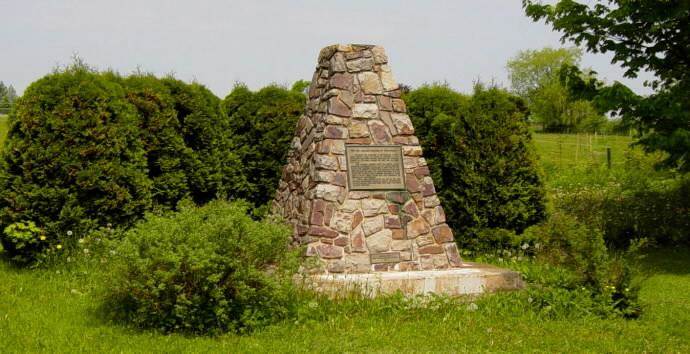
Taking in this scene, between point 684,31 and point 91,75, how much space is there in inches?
369

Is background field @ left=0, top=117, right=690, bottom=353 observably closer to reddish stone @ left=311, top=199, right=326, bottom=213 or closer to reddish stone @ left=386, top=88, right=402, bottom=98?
reddish stone @ left=311, top=199, right=326, bottom=213

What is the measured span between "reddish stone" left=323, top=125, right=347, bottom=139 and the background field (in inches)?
82.7

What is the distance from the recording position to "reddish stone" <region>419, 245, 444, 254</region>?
7.99 metres

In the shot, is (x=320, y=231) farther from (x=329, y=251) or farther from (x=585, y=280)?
(x=585, y=280)

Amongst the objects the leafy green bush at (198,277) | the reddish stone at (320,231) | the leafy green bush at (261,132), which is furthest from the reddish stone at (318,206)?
the leafy green bush at (261,132)

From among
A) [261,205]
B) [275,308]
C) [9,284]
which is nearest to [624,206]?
[261,205]

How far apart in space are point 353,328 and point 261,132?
4834 mm

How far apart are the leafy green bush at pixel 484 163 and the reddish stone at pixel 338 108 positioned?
265 centimetres

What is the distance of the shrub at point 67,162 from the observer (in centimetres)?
773

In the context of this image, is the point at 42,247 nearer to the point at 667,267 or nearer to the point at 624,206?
the point at 667,267

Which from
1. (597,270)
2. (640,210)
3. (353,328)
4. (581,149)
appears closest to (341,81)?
(353,328)

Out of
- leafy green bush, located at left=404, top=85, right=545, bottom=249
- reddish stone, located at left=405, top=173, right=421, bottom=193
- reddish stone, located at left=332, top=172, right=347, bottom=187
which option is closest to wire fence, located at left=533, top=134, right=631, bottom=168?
leafy green bush, located at left=404, top=85, right=545, bottom=249

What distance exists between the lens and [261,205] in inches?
400

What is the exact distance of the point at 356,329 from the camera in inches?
236
